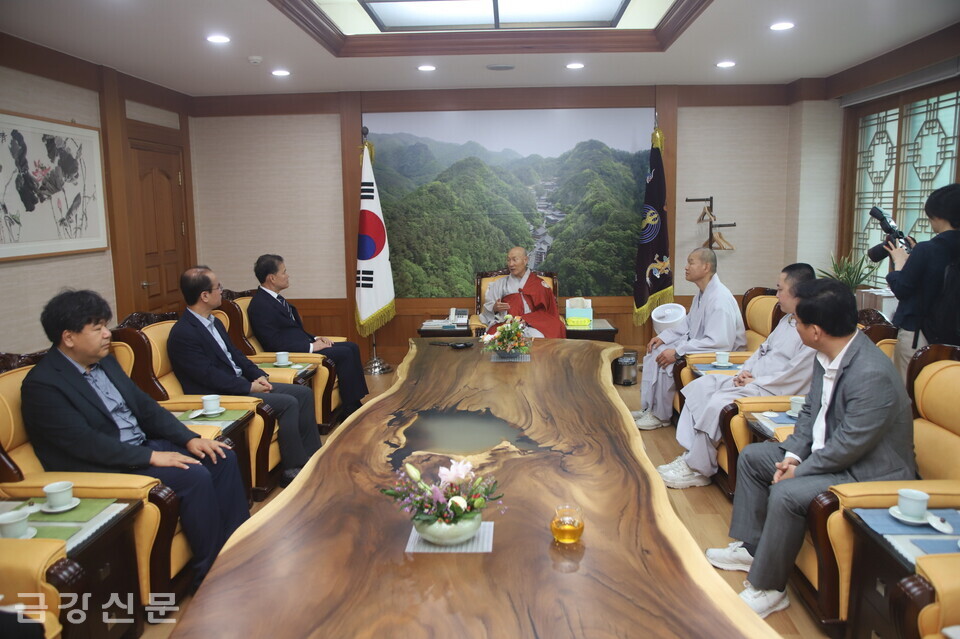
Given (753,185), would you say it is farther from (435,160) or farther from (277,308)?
(277,308)

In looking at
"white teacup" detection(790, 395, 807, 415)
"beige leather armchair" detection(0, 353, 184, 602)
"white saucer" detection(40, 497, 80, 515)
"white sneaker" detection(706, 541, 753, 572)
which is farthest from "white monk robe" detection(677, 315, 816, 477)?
"white saucer" detection(40, 497, 80, 515)

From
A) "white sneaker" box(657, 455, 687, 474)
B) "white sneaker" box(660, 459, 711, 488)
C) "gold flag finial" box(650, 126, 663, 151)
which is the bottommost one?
"white sneaker" box(660, 459, 711, 488)

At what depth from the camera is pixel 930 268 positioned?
3602 mm

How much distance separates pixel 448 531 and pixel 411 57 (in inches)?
169

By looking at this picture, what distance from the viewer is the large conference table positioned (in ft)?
5.30

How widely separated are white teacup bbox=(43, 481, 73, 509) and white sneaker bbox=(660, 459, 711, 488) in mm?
2874

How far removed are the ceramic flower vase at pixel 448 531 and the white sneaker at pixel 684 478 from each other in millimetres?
2329

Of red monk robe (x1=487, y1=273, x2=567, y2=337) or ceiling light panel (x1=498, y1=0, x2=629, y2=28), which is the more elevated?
ceiling light panel (x1=498, y1=0, x2=629, y2=28)

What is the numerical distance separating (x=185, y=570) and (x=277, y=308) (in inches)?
93.2

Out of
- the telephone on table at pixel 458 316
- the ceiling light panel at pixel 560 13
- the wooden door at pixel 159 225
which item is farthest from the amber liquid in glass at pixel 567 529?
the wooden door at pixel 159 225

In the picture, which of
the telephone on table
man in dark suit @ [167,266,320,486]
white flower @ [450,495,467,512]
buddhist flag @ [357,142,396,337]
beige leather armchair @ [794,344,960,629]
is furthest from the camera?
buddhist flag @ [357,142,396,337]

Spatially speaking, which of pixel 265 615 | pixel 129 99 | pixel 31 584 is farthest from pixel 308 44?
pixel 265 615

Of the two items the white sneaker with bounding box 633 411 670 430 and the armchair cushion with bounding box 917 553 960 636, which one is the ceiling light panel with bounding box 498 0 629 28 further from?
the armchair cushion with bounding box 917 553 960 636

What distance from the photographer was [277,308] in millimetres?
5047
